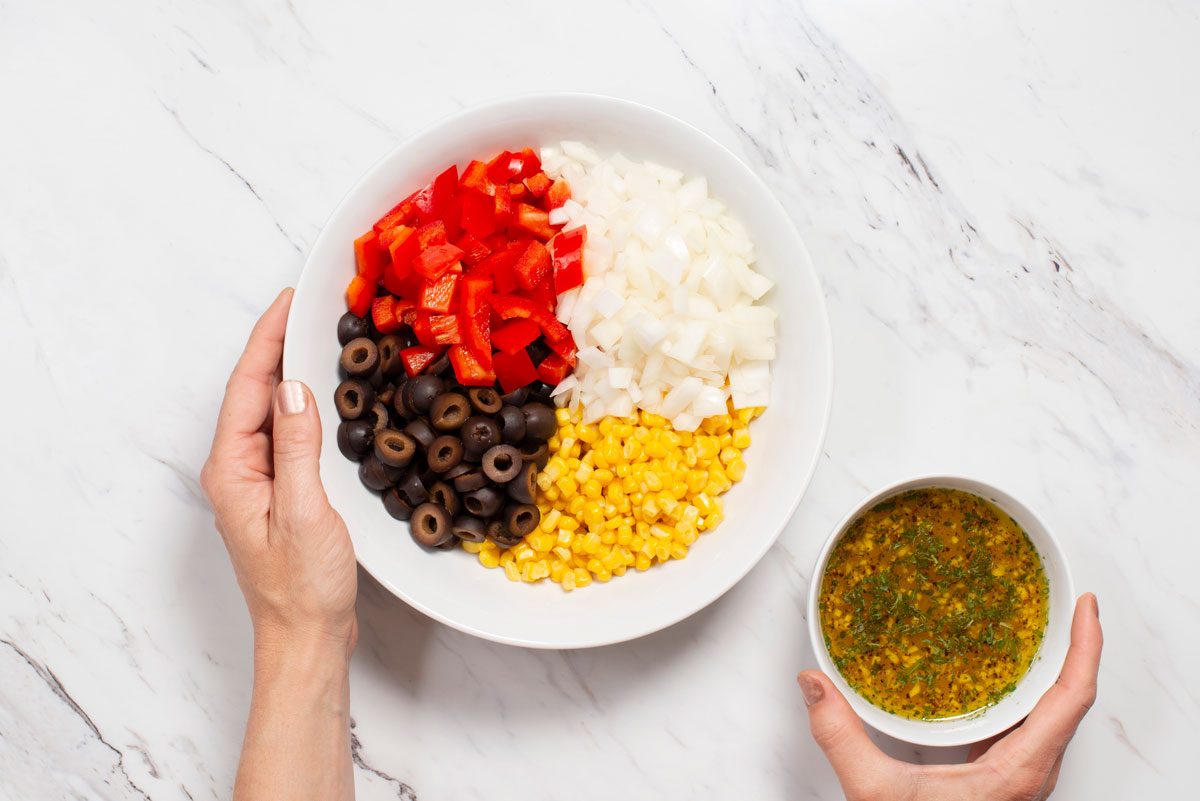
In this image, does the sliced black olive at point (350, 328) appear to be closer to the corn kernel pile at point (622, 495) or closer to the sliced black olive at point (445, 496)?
the sliced black olive at point (445, 496)

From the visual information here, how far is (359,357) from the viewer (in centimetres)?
254

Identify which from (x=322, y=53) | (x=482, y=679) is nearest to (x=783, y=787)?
(x=482, y=679)

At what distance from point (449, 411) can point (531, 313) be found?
1.15 feet

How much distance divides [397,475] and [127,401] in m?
1.04

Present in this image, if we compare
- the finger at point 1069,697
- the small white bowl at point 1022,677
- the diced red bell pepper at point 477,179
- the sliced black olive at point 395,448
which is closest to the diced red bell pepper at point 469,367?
the sliced black olive at point 395,448

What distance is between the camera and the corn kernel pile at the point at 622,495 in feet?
8.53

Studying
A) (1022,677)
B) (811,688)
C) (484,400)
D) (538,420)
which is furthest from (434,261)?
(1022,677)

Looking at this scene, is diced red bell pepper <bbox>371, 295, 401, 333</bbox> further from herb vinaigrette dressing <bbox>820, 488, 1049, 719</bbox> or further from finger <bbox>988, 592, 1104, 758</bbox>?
finger <bbox>988, 592, 1104, 758</bbox>

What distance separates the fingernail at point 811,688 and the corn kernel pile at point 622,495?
0.48m

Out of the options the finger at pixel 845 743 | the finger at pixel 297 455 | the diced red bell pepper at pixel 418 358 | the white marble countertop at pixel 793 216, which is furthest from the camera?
the white marble countertop at pixel 793 216

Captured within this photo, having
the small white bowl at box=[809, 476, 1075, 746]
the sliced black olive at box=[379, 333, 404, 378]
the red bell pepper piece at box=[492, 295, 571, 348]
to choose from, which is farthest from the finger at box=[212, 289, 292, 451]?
the small white bowl at box=[809, 476, 1075, 746]

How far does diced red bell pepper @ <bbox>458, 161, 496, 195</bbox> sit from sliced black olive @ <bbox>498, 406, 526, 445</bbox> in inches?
24.0

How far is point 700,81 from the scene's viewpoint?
2.92m

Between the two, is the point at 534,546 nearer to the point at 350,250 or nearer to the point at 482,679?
the point at 482,679
